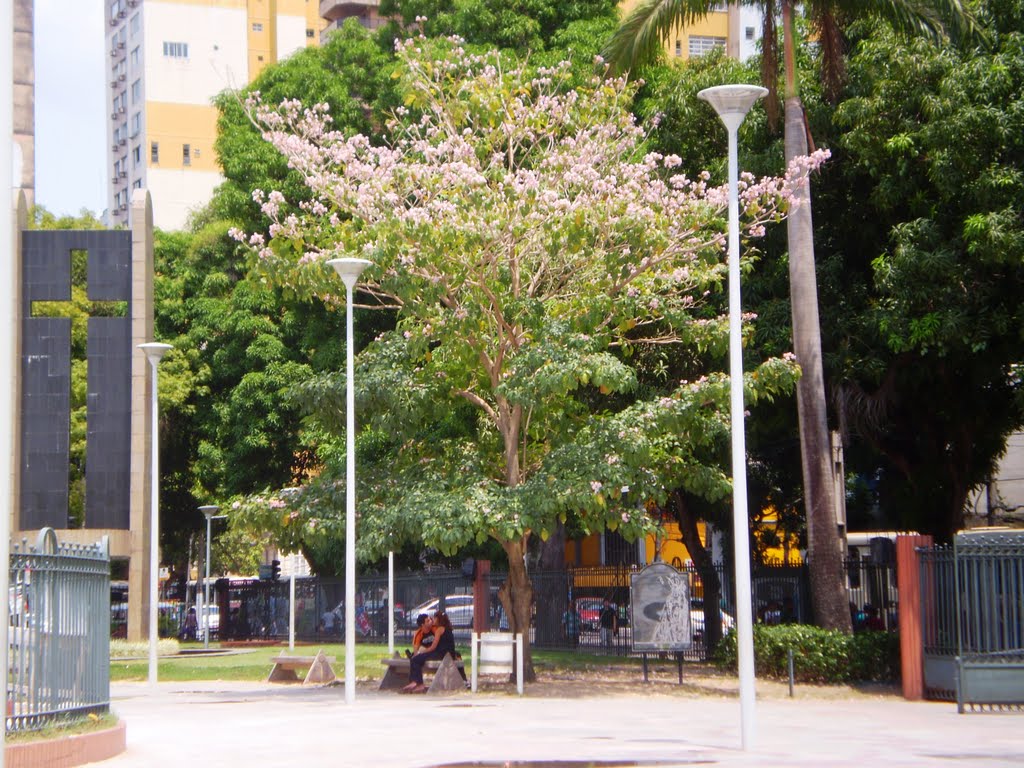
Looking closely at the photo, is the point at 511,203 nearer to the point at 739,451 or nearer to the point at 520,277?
the point at 520,277

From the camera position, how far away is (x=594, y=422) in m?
20.9

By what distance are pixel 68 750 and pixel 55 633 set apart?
3.75 feet

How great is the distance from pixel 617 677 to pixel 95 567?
11.8 meters

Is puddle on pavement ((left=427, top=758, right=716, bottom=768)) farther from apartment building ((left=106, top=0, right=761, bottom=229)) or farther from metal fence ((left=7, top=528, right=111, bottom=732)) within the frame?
apartment building ((left=106, top=0, right=761, bottom=229))

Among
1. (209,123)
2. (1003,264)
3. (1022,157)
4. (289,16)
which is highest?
(289,16)

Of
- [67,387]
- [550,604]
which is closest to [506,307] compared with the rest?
[550,604]

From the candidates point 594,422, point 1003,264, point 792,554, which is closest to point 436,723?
point 594,422

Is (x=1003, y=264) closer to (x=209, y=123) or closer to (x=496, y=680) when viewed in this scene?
(x=496, y=680)

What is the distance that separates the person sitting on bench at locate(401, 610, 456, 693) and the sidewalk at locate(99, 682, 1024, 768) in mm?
386

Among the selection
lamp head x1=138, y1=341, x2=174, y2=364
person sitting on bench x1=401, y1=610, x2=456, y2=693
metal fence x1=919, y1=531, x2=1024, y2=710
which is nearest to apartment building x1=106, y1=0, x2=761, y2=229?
lamp head x1=138, y1=341, x2=174, y2=364

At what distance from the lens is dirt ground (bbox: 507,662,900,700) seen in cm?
2009

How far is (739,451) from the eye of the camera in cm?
1380

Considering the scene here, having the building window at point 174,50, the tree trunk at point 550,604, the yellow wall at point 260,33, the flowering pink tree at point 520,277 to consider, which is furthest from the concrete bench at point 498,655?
the yellow wall at point 260,33

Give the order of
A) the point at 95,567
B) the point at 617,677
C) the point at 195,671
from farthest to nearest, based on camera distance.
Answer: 1. the point at 195,671
2. the point at 617,677
3. the point at 95,567
